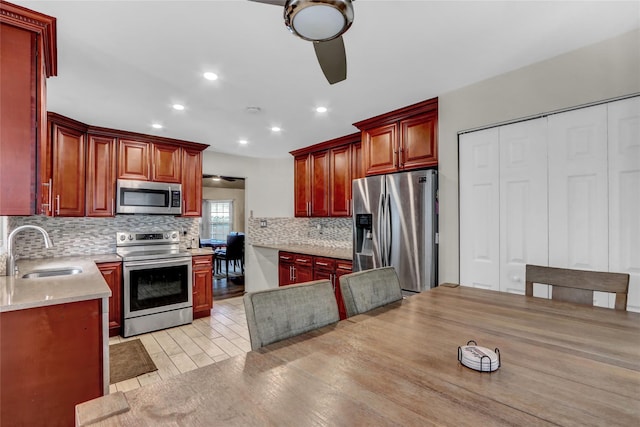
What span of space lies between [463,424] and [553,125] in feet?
7.00

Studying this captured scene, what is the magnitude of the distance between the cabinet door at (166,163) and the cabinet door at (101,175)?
0.43m

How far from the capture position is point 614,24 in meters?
1.69

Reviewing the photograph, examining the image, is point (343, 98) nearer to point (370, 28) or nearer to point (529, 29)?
point (370, 28)

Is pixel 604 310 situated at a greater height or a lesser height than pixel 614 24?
lesser

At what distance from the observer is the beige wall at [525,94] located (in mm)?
1799

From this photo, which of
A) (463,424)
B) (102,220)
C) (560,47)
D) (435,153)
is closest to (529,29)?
(560,47)

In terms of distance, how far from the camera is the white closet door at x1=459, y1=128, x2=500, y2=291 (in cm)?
235

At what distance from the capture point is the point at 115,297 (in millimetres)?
3275

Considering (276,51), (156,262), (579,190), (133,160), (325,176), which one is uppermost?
(276,51)

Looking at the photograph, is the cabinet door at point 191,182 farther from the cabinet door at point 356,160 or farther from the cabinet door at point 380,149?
the cabinet door at point 380,149

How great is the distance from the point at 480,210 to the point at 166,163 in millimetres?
3609

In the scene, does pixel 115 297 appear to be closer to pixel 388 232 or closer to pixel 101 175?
pixel 101 175

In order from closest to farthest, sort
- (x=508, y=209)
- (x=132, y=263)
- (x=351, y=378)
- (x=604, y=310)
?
1. (x=351, y=378)
2. (x=604, y=310)
3. (x=508, y=209)
4. (x=132, y=263)

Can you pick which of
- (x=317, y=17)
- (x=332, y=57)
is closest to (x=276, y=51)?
(x=332, y=57)
